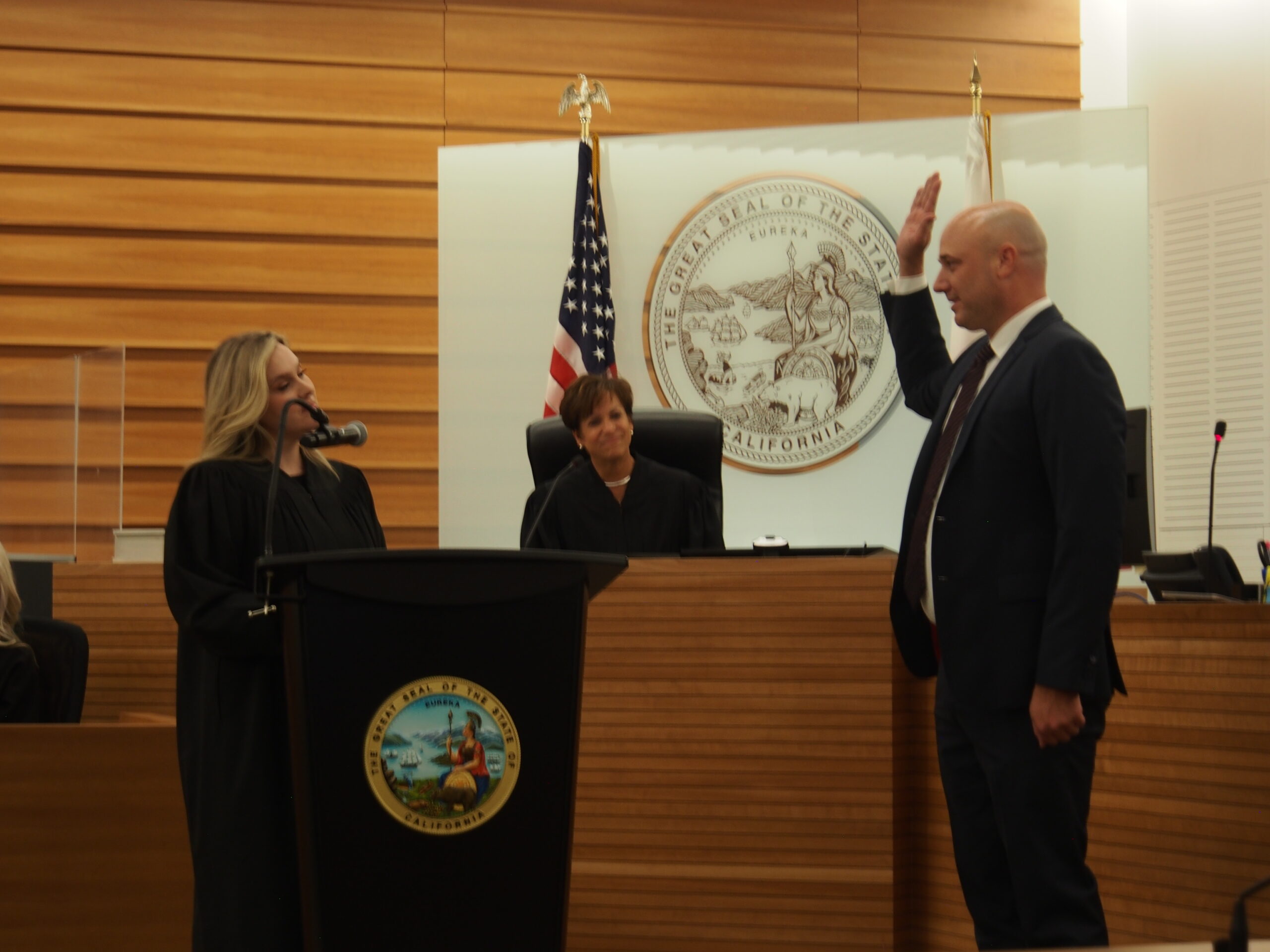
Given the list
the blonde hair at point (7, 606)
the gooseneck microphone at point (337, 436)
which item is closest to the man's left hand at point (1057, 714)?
the gooseneck microphone at point (337, 436)

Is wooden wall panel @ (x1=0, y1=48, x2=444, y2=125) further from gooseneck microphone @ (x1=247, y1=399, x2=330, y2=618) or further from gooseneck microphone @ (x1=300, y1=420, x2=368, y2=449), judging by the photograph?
gooseneck microphone @ (x1=300, y1=420, x2=368, y2=449)

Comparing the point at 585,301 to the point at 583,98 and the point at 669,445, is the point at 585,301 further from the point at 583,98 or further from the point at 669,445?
the point at 669,445

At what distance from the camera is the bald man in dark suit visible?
6.48ft

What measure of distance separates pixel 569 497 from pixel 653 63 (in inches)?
124

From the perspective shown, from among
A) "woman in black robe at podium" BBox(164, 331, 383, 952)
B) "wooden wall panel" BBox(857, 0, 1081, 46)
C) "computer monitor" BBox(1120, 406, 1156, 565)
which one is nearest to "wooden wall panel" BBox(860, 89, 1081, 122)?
"wooden wall panel" BBox(857, 0, 1081, 46)

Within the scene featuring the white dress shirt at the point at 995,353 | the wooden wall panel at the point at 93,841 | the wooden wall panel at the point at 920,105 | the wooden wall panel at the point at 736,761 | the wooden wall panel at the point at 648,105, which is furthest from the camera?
the wooden wall panel at the point at 920,105

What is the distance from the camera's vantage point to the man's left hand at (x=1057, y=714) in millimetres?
1954

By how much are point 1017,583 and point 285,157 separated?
15.3 feet

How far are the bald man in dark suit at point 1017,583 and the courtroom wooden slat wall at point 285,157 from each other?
3972 mm

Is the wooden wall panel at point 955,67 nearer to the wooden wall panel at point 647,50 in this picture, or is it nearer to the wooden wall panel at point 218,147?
the wooden wall panel at point 647,50

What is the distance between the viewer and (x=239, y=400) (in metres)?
2.26

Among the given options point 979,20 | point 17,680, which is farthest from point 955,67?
point 17,680

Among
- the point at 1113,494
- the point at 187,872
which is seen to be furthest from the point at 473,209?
the point at 1113,494

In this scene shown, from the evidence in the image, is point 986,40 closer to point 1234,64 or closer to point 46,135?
point 1234,64
